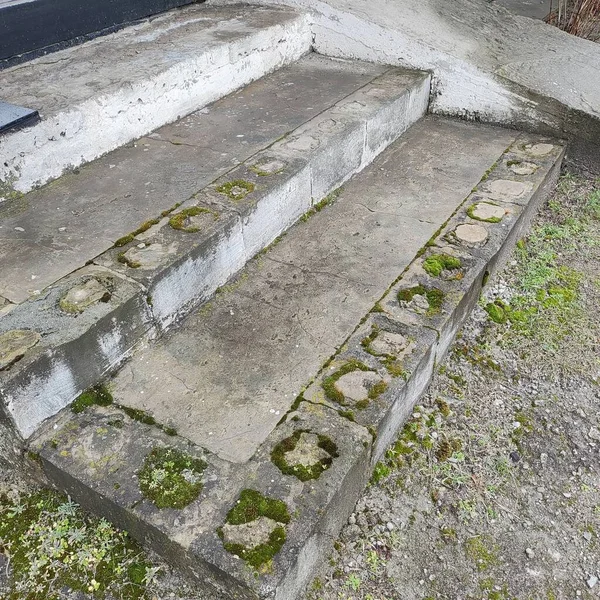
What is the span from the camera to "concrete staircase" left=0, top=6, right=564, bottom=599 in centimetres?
201

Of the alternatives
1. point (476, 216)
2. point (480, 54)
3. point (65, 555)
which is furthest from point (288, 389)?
point (480, 54)

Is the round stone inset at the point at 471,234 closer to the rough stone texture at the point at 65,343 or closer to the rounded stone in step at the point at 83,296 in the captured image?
the rough stone texture at the point at 65,343

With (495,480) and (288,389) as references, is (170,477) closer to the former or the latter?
(288,389)

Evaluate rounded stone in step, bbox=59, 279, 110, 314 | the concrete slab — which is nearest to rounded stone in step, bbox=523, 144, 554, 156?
the concrete slab

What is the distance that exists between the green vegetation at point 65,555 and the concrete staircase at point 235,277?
0.12 metres

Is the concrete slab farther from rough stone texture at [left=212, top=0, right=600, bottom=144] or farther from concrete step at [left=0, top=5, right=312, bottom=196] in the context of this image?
rough stone texture at [left=212, top=0, right=600, bottom=144]

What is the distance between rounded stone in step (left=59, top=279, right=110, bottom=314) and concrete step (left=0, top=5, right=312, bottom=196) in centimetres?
97

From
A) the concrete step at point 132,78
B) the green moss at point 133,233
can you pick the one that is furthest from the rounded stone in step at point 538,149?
the green moss at point 133,233

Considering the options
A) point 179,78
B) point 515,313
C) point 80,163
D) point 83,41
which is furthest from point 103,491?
point 83,41

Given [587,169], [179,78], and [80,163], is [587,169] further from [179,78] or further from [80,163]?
[80,163]

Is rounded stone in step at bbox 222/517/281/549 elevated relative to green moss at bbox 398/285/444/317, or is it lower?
lower

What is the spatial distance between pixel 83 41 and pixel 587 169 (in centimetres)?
384

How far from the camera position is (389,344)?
253 centimetres

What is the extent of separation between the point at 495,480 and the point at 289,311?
1.18 m
